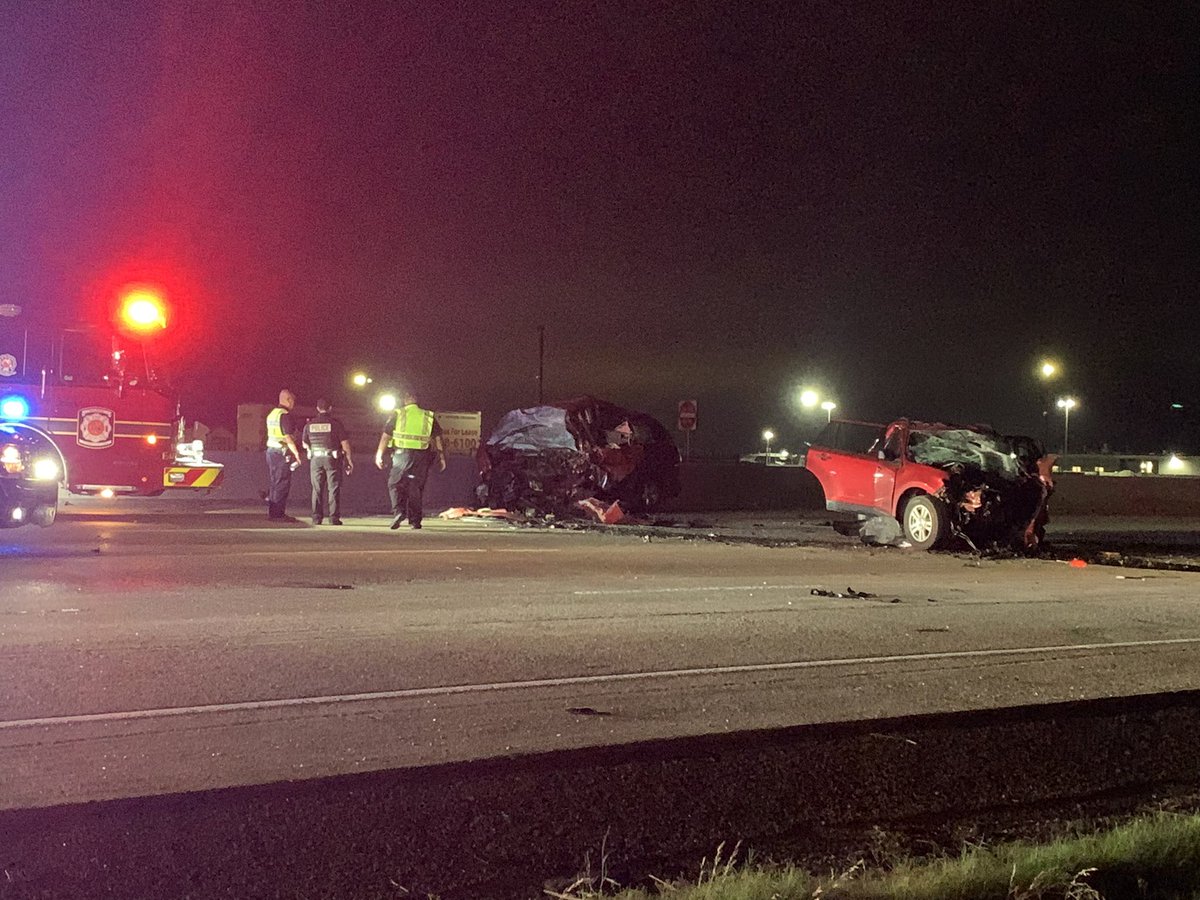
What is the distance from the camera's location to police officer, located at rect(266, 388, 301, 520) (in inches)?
636

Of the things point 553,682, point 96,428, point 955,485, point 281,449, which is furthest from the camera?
point 281,449

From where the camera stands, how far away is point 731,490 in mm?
26469

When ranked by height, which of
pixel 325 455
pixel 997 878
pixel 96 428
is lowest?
pixel 997 878

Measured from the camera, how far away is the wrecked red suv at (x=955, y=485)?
1471 cm

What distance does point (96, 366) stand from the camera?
625 inches

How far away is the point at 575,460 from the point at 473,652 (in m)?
11.8

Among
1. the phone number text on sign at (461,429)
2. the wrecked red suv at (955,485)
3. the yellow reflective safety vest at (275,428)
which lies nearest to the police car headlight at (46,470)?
the yellow reflective safety vest at (275,428)

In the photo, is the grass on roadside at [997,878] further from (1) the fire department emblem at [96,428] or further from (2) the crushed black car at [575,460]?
(2) the crushed black car at [575,460]

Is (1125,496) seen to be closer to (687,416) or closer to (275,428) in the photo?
(687,416)

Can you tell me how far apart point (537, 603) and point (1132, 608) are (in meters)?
5.24

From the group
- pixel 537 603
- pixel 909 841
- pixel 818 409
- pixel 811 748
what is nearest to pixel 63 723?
pixel 811 748

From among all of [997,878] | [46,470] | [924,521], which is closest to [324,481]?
[46,470]

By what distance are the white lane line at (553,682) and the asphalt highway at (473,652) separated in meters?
0.02

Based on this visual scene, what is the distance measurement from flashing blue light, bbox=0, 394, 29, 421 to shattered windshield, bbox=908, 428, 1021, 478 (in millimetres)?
12165
